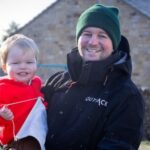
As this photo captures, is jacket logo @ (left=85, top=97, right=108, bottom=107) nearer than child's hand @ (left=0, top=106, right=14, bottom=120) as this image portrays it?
Yes

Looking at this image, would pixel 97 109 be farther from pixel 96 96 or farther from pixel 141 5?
pixel 141 5

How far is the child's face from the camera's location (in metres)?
4.16

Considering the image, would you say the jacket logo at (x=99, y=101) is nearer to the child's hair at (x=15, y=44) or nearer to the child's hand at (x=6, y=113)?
the child's hand at (x=6, y=113)

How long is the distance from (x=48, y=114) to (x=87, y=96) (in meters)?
0.40

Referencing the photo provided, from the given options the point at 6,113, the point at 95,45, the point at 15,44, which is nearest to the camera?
the point at 6,113

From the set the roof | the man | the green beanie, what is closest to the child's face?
the man

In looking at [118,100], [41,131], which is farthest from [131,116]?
[41,131]

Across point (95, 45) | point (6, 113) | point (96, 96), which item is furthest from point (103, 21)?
point (6, 113)

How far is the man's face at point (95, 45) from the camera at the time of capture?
409 centimetres

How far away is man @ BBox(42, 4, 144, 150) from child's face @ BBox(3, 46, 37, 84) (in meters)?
0.20

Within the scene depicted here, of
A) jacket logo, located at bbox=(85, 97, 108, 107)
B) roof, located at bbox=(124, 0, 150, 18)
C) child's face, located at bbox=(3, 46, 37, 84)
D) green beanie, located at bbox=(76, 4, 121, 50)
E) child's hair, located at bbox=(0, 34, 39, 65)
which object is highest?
green beanie, located at bbox=(76, 4, 121, 50)

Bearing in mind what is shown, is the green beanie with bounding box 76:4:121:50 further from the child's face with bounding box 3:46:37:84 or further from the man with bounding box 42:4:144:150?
the child's face with bounding box 3:46:37:84

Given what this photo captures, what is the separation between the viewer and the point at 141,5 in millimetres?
21969

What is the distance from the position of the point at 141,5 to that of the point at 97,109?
1862cm
